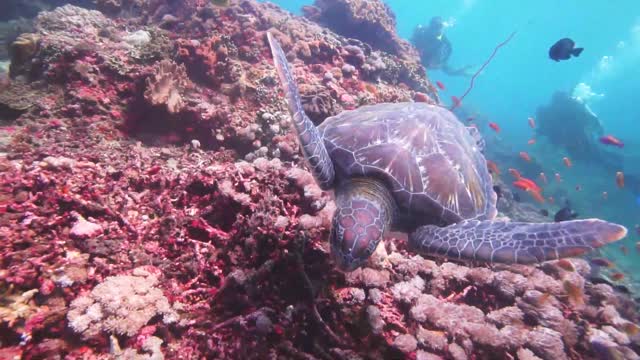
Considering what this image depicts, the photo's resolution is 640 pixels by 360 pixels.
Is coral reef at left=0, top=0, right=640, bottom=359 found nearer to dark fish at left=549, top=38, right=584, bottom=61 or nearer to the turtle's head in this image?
the turtle's head

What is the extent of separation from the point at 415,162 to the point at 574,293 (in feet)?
7.73

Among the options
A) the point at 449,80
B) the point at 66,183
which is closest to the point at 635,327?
the point at 66,183

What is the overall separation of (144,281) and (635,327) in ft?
16.2

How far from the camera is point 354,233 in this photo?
268 cm

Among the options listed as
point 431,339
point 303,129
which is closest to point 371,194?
point 303,129

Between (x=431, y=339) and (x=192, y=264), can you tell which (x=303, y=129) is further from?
(x=431, y=339)

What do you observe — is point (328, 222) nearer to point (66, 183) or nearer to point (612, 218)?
point (66, 183)

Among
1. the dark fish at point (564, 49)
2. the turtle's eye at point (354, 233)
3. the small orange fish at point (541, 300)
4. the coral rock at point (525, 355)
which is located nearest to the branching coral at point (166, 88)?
the turtle's eye at point (354, 233)

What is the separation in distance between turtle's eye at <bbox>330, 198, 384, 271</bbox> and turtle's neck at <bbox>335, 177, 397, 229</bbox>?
15 centimetres

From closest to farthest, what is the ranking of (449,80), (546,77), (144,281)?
(144,281) < (449,80) < (546,77)

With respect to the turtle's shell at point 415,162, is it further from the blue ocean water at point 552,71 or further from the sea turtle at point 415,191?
the blue ocean water at point 552,71

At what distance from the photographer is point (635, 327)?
11.3 feet

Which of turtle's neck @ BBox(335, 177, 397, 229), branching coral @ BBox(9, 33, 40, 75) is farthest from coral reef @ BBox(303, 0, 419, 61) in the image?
turtle's neck @ BBox(335, 177, 397, 229)

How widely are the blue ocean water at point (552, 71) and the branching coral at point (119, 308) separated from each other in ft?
71.6
